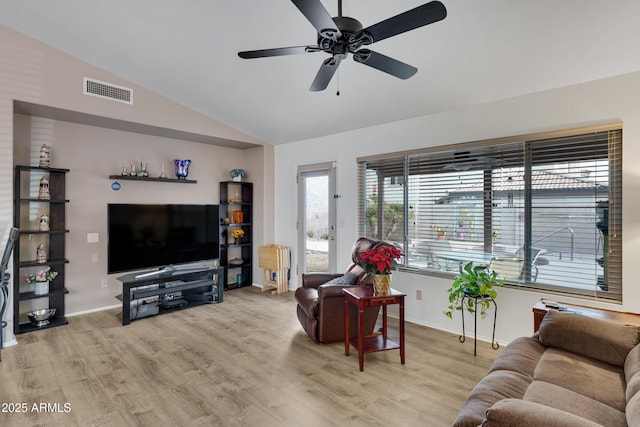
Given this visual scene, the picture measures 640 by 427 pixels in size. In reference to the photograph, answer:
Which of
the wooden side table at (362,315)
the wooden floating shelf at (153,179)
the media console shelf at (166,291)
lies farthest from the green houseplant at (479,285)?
the wooden floating shelf at (153,179)

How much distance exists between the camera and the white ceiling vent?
3.87m

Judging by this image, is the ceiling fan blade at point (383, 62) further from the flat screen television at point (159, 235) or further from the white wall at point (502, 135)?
the flat screen television at point (159, 235)

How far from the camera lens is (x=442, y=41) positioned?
277 cm

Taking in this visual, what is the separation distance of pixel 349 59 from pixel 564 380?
116 inches

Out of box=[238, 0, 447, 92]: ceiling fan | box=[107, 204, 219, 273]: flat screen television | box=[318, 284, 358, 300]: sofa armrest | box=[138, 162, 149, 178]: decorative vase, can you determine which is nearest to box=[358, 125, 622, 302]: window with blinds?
box=[318, 284, 358, 300]: sofa armrest

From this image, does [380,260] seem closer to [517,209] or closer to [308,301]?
[308,301]

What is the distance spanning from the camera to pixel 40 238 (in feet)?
13.5

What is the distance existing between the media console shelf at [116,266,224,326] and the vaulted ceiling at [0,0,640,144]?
7.88ft

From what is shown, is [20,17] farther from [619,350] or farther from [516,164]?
[619,350]

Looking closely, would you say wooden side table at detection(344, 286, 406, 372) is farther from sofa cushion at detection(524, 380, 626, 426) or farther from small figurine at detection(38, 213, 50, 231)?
small figurine at detection(38, 213, 50, 231)

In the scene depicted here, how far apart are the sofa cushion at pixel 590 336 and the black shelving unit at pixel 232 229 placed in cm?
462

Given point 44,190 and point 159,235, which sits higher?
point 44,190

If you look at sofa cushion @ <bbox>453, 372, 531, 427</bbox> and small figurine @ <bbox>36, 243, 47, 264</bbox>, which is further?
small figurine @ <bbox>36, 243, 47, 264</bbox>

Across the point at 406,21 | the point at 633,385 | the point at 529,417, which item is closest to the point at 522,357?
the point at 633,385
